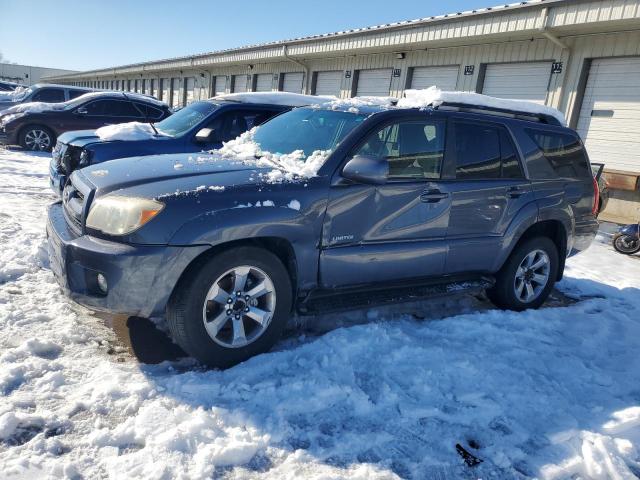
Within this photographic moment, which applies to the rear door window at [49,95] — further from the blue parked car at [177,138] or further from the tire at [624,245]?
the tire at [624,245]

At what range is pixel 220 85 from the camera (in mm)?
24078

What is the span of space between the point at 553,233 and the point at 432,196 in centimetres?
190

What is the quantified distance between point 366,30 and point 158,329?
40.9 ft

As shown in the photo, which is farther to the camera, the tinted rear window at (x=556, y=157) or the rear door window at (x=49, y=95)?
the rear door window at (x=49, y=95)

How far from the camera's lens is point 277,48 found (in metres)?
18.0

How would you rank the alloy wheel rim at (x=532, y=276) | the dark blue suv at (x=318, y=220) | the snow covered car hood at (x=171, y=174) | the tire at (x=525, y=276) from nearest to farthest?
the dark blue suv at (x=318, y=220)
the snow covered car hood at (x=171, y=174)
the tire at (x=525, y=276)
the alloy wheel rim at (x=532, y=276)

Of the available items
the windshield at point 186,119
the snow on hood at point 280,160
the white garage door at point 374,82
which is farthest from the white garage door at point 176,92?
the snow on hood at point 280,160

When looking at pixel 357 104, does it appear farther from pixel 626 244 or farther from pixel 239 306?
pixel 626 244

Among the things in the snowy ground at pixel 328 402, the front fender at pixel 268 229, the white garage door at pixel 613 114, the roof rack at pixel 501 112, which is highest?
the white garage door at pixel 613 114

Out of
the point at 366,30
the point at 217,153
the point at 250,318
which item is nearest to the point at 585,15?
the point at 366,30

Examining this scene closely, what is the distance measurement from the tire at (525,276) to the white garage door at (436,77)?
872 centimetres

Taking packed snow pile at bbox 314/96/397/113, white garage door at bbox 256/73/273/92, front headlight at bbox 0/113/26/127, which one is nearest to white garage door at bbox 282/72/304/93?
white garage door at bbox 256/73/273/92

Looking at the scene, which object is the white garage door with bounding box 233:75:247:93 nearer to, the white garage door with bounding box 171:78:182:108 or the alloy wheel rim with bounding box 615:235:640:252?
the white garage door with bounding box 171:78:182:108

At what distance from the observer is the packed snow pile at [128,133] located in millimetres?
6480
